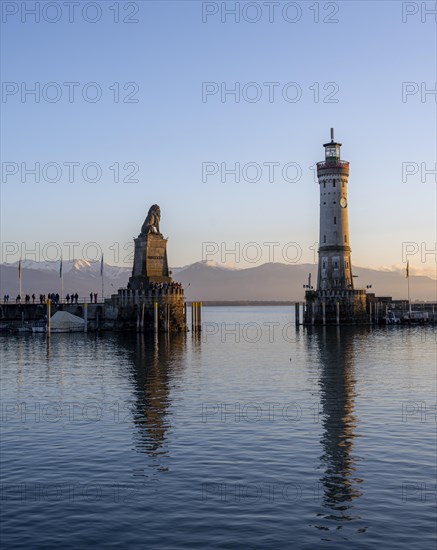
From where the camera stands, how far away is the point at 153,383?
51156mm

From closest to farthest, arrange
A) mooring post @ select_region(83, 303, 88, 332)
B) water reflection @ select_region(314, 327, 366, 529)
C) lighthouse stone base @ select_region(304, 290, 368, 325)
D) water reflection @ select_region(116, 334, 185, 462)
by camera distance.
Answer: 1. water reflection @ select_region(314, 327, 366, 529)
2. water reflection @ select_region(116, 334, 185, 462)
3. mooring post @ select_region(83, 303, 88, 332)
4. lighthouse stone base @ select_region(304, 290, 368, 325)

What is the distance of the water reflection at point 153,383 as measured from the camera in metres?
32.3

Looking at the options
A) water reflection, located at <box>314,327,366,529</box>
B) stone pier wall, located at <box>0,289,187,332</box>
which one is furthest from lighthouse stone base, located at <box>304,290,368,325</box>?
water reflection, located at <box>314,327,366,529</box>

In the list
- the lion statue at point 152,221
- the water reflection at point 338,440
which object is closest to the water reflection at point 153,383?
the water reflection at point 338,440

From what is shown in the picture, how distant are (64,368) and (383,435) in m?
34.8

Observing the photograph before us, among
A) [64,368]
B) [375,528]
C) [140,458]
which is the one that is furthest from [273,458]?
[64,368]

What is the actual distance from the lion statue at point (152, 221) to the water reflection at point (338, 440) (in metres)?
47.7

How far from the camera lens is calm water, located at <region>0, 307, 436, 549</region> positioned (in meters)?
20.7

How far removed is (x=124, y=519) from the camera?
21516 mm

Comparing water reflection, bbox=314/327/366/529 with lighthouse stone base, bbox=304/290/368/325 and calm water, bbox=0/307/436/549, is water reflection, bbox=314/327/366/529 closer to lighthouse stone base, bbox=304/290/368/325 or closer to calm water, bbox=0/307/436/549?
calm water, bbox=0/307/436/549

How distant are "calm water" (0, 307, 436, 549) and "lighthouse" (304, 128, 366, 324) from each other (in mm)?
64829

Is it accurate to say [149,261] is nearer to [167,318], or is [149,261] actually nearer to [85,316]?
[167,318]

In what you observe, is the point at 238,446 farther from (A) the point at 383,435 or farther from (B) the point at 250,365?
(B) the point at 250,365

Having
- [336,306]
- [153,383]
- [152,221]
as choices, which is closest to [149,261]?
[152,221]
